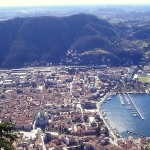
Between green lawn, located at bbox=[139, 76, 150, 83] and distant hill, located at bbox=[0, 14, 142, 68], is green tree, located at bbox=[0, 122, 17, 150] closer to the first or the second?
green lawn, located at bbox=[139, 76, 150, 83]

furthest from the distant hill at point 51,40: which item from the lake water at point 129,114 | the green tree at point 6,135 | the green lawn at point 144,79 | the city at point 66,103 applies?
the green tree at point 6,135

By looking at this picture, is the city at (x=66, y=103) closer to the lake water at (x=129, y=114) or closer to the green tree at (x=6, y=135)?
the lake water at (x=129, y=114)

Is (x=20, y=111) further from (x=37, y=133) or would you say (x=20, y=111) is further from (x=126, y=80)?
(x=126, y=80)

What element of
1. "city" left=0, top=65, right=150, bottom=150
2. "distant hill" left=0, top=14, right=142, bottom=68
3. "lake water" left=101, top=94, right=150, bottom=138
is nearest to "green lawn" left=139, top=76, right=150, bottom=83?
"city" left=0, top=65, right=150, bottom=150

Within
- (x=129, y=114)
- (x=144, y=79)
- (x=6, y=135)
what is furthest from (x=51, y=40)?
(x=6, y=135)

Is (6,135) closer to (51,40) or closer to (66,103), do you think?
(66,103)

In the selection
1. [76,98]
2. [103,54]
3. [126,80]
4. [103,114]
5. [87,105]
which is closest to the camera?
[103,114]

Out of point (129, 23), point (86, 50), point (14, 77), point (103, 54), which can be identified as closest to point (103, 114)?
point (14, 77)
